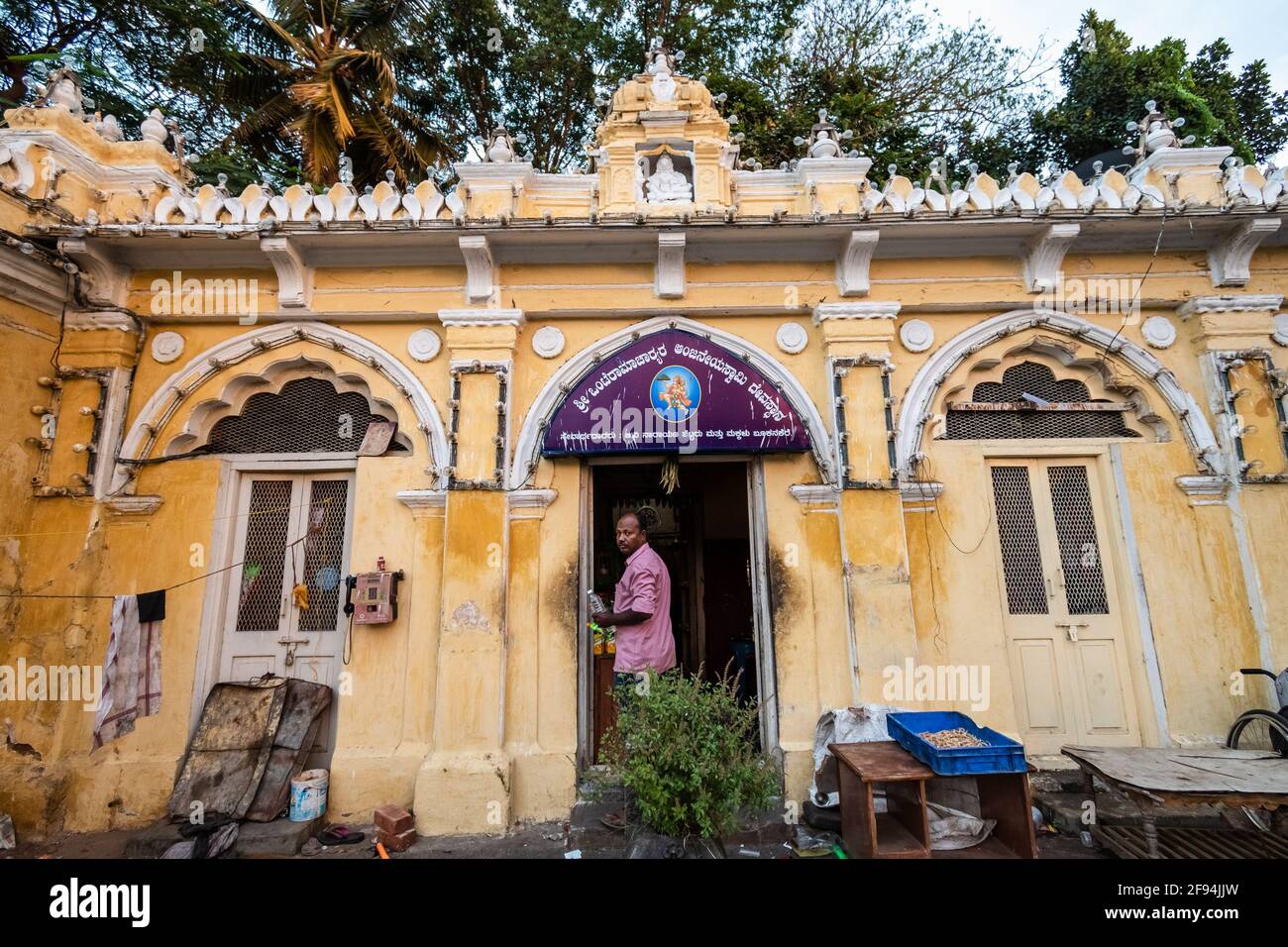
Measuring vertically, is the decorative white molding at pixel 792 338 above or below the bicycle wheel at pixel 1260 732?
above

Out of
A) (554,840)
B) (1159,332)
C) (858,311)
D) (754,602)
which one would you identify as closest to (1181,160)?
(1159,332)

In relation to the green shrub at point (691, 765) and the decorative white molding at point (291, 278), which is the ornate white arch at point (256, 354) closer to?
the decorative white molding at point (291, 278)

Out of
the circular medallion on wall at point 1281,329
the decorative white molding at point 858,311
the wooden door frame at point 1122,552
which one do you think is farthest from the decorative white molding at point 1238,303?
the decorative white molding at point 858,311

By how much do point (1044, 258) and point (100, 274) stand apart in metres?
8.05

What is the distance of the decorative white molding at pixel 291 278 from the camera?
16.7ft

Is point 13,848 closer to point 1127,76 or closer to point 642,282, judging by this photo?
point 642,282

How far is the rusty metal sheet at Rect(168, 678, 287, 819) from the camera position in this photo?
448cm

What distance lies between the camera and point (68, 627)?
4.75 m

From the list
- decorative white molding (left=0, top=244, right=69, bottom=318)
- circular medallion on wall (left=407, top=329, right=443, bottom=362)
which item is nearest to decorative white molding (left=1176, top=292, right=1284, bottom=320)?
circular medallion on wall (left=407, top=329, right=443, bottom=362)

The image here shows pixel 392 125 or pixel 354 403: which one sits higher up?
pixel 392 125

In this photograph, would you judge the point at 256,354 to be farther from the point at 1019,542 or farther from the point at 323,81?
the point at 1019,542

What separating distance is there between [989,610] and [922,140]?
8.81m

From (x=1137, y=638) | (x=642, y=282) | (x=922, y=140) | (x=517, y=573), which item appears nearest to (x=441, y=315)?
(x=642, y=282)

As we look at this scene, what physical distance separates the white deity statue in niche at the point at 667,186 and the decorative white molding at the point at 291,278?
10.0ft
